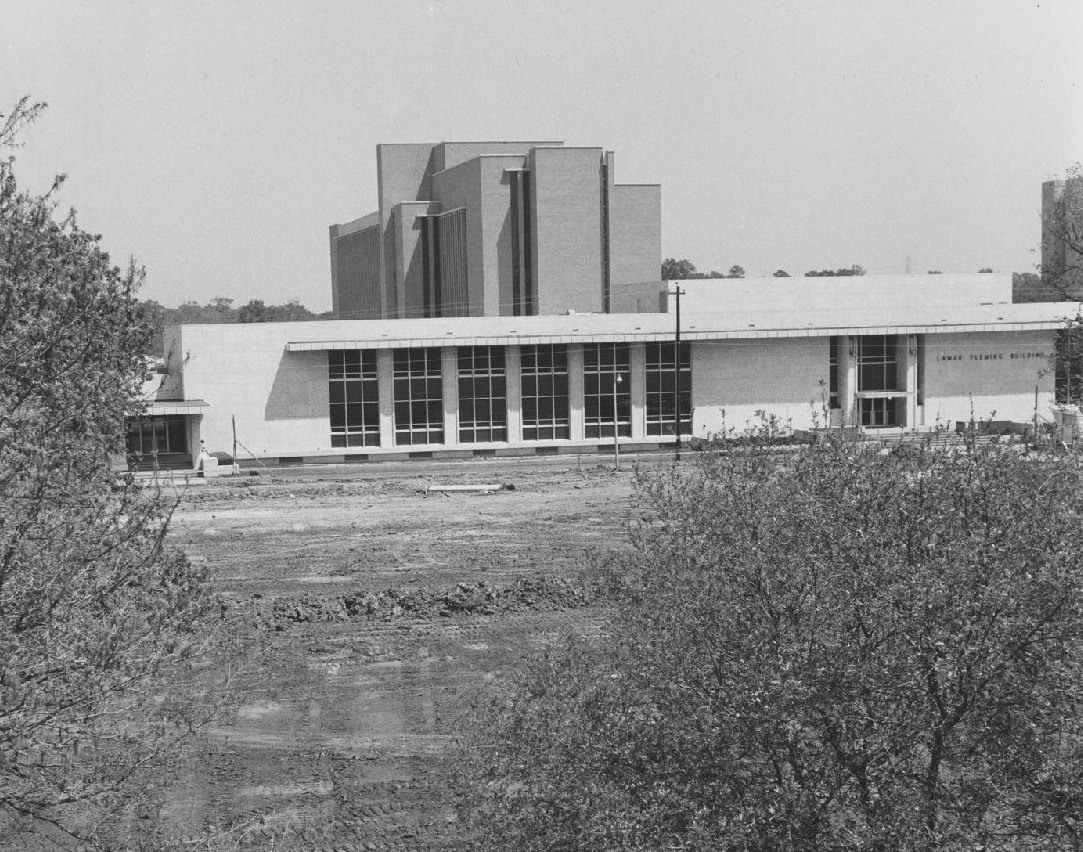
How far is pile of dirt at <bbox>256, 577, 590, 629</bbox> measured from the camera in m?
31.7

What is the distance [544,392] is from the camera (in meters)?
71.2

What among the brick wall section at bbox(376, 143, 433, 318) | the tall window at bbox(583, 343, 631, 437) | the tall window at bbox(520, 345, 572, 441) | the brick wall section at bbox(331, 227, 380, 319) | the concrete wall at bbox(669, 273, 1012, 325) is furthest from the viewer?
the brick wall section at bbox(331, 227, 380, 319)

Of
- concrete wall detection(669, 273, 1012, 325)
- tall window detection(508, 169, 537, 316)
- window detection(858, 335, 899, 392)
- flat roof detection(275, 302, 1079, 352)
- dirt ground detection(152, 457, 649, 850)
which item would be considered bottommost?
dirt ground detection(152, 457, 649, 850)

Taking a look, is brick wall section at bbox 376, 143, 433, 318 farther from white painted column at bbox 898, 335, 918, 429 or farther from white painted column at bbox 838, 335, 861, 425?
white painted column at bbox 898, 335, 918, 429

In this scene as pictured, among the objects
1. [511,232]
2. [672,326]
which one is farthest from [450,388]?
[511,232]

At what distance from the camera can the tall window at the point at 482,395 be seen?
70062mm

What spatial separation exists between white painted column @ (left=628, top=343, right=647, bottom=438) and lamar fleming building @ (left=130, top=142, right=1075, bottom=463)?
8 cm

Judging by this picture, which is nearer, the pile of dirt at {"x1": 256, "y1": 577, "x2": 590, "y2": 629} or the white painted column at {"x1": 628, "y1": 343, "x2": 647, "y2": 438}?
the pile of dirt at {"x1": 256, "y1": 577, "x2": 590, "y2": 629}

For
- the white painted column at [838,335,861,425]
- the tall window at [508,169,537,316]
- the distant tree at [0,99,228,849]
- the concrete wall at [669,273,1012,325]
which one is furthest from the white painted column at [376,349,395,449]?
the distant tree at [0,99,228,849]

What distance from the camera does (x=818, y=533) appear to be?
40.8ft

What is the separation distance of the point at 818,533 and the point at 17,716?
755 cm

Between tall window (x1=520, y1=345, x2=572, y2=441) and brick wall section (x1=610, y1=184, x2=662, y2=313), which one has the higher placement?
brick wall section (x1=610, y1=184, x2=662, y2=313)

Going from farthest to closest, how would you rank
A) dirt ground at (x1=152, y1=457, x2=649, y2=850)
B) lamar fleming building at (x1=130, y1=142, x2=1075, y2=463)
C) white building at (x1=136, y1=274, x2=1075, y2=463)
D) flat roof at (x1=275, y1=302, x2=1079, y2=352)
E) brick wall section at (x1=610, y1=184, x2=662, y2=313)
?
1. brick wall section at (x1=610, y1=184, x2=662, y2=313)
2. flat roof at (x1=275, y1=302, x2=1079, y2=352)
3. lamar fleming building at (x1=130, y1=142, x2=1075, y2=463)
4. white building at (x1=136, y1=274, x2=1075, y2=463)
5. dirt ground at (x1=152, y1=457, x2=649, y2=850)

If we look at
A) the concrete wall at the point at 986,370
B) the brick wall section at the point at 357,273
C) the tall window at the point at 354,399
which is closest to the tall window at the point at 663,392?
the concrete wall at the point at 986,370
